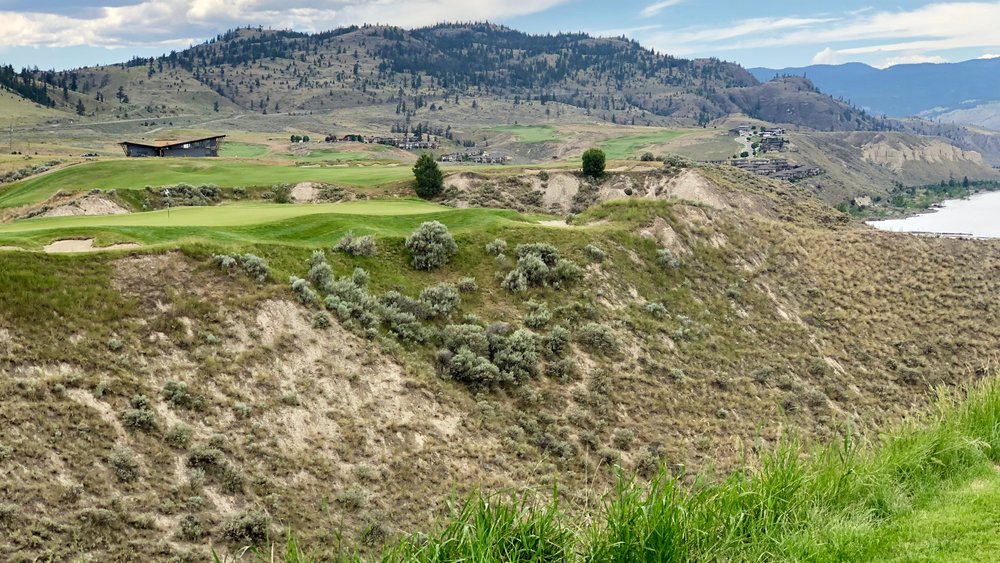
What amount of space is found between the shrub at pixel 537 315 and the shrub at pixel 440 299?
317 cm

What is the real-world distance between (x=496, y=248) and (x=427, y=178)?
90.9 feet

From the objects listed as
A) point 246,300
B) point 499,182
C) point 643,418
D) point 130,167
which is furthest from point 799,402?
point 130,167

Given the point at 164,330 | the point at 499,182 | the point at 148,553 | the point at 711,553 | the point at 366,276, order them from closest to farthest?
the point at 711,553, the point at 148,553, the point at 164,330, the point at 366,276, the point at 499,182

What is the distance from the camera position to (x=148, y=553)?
12516 mm

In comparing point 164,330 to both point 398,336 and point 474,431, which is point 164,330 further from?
point 474,431

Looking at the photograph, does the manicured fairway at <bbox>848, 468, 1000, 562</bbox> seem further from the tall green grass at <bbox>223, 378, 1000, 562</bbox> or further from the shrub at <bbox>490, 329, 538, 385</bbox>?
the shrub at <bbox>490, 329, 538, 385</bbox>

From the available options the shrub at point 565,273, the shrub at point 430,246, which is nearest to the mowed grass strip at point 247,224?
the shrub at point 430,246

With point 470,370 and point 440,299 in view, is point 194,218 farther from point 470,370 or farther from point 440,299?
point 470,370

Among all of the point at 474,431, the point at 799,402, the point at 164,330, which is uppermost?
the point at 164,330

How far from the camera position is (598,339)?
2697 centimetres

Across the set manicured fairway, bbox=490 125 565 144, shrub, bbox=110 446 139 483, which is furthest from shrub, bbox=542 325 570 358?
manicured fairway, bbox=490 125 565 144

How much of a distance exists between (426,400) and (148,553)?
9.74 meters

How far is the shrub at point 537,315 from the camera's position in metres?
27.0

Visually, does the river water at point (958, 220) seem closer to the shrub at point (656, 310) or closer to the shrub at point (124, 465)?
the shrub at point (656, 310)
